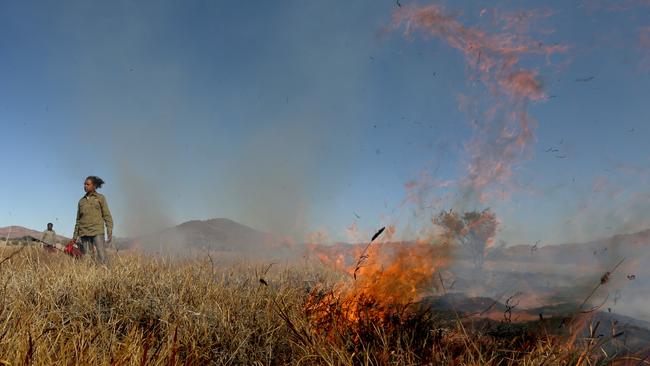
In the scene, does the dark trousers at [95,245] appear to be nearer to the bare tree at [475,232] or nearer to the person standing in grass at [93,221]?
the person standing in grass at [93,221]

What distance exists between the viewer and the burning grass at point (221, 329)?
3305 millimetres

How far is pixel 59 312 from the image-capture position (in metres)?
4.61

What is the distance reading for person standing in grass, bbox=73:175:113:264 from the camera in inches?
360

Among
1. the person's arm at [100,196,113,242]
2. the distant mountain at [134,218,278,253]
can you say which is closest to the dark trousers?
the person's arm at [100,196,113,242]

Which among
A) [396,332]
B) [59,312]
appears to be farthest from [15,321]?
[396,332]

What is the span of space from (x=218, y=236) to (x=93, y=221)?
45.4 meters

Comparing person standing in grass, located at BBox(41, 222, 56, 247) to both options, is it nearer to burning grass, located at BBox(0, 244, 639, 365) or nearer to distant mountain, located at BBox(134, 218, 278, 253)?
burning grass, located at BBox(0, 244, 639, 365)

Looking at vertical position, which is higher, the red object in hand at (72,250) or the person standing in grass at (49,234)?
the person standing in grass at (49,234)

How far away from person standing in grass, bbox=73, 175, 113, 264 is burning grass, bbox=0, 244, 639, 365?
283 centimetres

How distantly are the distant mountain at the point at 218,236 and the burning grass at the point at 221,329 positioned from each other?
95.0 feet

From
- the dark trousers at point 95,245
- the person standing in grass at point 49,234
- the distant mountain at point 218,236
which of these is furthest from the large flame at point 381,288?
the distant mountain at point 218,236

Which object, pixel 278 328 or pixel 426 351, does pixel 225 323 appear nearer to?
pixel 278 328

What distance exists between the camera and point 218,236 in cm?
5350

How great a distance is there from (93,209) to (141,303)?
522cm
